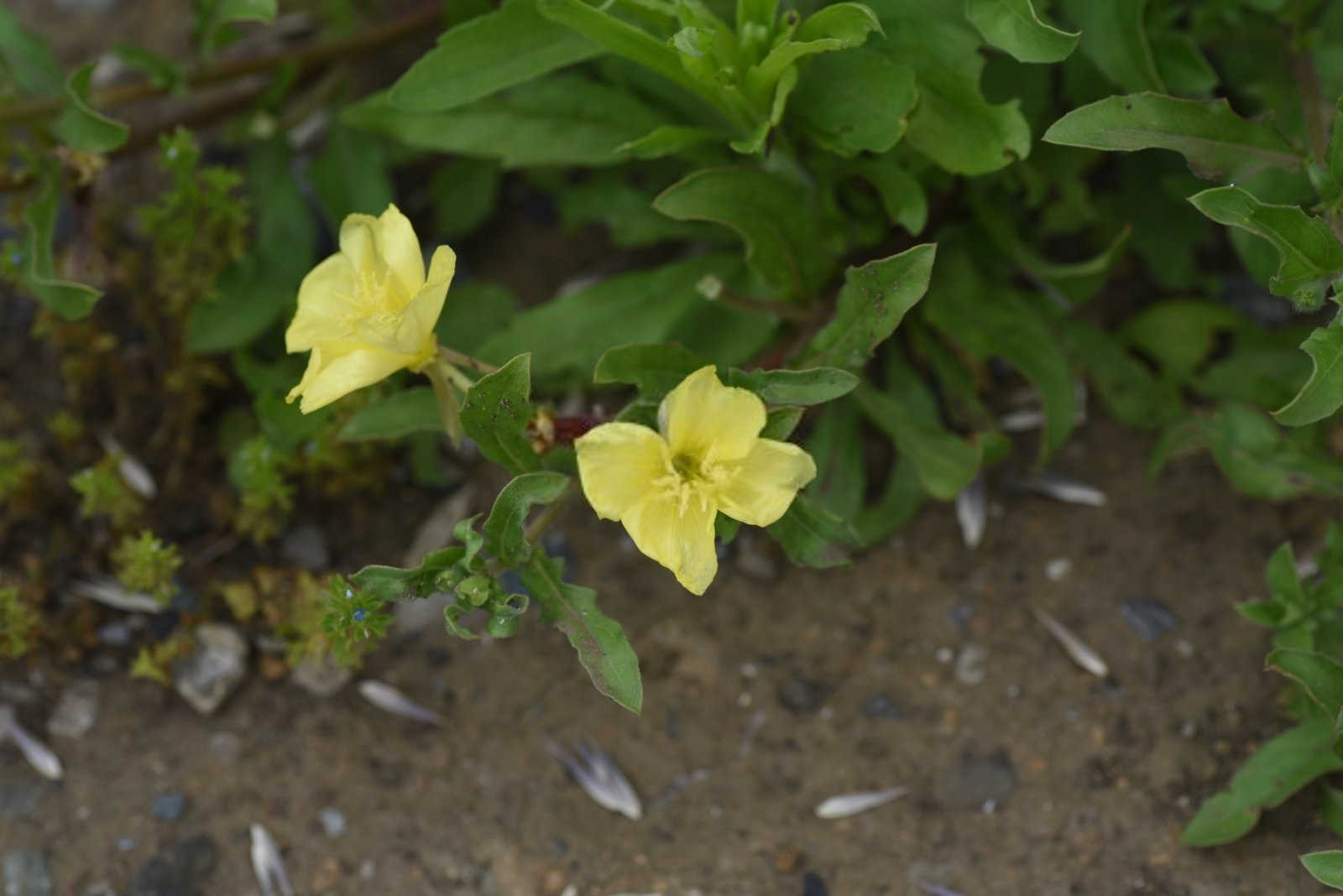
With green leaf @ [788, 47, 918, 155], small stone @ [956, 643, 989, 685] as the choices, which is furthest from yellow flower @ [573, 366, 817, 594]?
small stone @ [956, 643, 989, 685]

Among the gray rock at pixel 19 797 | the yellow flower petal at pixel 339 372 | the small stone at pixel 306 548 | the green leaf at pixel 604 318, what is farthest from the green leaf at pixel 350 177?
the gray rock at pixel 19 797

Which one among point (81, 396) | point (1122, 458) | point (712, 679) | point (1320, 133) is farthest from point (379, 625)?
point (1320, 133)

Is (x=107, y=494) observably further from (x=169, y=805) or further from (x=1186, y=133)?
(x=1186, y=133)

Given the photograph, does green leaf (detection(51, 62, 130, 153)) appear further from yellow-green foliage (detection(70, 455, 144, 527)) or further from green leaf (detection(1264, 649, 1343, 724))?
green leaf (detection(1264, 649, 1343, 724))

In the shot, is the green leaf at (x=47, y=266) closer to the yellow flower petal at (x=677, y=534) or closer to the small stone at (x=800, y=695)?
the yellow flower petal at (x=677, y=534)

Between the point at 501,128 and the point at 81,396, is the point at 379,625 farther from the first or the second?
the point at 81,396

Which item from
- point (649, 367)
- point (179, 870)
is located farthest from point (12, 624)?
point (649, 367)
